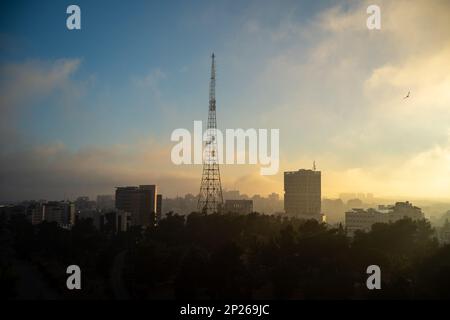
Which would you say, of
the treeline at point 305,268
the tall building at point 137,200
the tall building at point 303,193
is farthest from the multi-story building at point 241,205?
the treeline at point 305,268

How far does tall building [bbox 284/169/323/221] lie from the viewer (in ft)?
200

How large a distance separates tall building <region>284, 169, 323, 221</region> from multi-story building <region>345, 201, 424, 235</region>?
9.60 metres

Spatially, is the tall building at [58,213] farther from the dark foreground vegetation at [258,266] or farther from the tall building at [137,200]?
the dark foreground vegetation at [258,266]

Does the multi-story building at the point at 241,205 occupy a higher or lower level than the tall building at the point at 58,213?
higher

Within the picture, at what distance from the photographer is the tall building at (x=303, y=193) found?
200ft

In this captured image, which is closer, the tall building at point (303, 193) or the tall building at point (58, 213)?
the tall building at point (58, 213)

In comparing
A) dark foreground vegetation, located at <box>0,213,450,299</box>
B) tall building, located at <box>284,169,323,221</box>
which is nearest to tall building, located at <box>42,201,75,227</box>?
tall building, located at <box>284,169,323,221</box>

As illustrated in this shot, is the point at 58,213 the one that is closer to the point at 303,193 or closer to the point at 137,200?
the point at 137,200

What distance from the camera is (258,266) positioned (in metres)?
15.0

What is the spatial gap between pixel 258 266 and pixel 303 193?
47.5 m

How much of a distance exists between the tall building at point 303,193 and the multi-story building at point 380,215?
9.60m

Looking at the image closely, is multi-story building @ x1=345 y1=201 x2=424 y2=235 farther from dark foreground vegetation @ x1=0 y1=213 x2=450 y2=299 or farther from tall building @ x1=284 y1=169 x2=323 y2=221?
dark foreground vegetation @ x1=0 y1=213 x2=450 y2=299

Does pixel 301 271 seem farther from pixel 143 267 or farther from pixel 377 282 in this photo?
pixel 143 267

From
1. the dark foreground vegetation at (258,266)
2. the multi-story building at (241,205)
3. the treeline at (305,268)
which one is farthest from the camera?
the multi-story building at (241,205)
